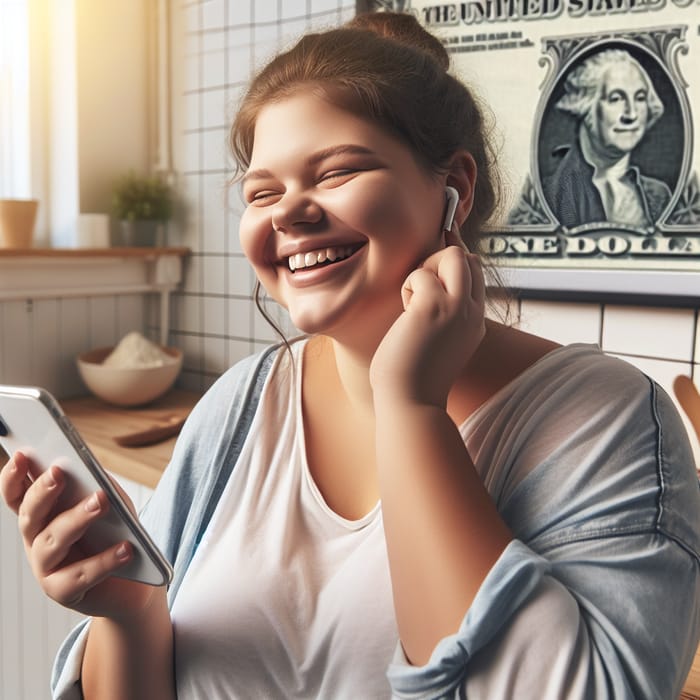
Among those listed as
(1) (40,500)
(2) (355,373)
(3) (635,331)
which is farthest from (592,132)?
(1) (40,500)

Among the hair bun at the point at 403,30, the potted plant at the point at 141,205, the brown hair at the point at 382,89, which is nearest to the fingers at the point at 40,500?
the brown hair at the point at 382,89

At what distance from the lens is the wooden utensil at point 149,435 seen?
1.72 m

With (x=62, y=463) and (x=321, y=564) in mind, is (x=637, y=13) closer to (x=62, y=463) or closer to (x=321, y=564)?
A: (x=321, y=564)

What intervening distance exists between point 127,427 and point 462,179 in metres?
1.29

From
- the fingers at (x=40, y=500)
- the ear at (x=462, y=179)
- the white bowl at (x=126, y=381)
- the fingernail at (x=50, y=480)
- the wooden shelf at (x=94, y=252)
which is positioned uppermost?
the ear at (x=462, y=179)

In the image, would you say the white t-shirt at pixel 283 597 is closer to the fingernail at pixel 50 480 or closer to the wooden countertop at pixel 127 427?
the fingernail at pixel 50 480

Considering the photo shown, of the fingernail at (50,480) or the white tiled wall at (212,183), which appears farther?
the white tiled wall at (212,183)

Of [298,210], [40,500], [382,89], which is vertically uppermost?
[382,89]

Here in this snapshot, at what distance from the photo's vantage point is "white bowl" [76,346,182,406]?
2004 millimetres

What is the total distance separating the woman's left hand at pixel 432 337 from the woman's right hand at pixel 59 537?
0.28m

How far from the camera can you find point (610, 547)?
629mm

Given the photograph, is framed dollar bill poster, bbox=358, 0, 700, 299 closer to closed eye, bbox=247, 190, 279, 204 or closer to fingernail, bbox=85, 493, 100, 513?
closed eye, bbox=247, 190, 279, 204

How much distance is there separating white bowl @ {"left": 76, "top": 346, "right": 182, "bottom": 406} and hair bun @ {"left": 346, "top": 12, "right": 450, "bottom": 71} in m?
1.27

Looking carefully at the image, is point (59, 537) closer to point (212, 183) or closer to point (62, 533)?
point (62, 533)
